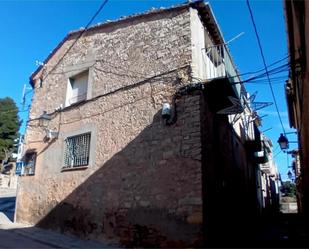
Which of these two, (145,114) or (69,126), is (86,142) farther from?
(145,114)

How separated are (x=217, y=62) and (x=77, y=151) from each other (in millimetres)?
5343

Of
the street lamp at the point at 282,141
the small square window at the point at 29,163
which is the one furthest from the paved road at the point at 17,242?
the street lamp at the point at 282,141

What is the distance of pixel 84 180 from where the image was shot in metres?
10.1

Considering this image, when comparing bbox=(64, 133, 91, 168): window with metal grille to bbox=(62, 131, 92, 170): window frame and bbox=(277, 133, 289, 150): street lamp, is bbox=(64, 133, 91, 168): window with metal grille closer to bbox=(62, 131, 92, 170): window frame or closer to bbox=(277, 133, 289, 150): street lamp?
bbox=(62, 131, 92, 170): window frame

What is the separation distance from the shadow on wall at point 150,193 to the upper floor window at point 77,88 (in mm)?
3190

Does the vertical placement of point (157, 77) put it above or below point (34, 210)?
above

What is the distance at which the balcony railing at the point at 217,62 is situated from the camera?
957cm

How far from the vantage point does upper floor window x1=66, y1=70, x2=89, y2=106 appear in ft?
38.2

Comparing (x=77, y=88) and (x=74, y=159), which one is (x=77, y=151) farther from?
(x=77, y=88)

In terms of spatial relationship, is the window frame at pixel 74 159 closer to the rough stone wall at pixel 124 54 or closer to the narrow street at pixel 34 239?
the rough stone wall at pixel 124 54

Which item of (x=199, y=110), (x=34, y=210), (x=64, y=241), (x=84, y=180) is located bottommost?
(x=64, y=241)

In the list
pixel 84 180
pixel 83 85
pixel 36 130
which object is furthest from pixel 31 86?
pixel 84 180

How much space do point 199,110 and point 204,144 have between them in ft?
2.76

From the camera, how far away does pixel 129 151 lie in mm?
9172
